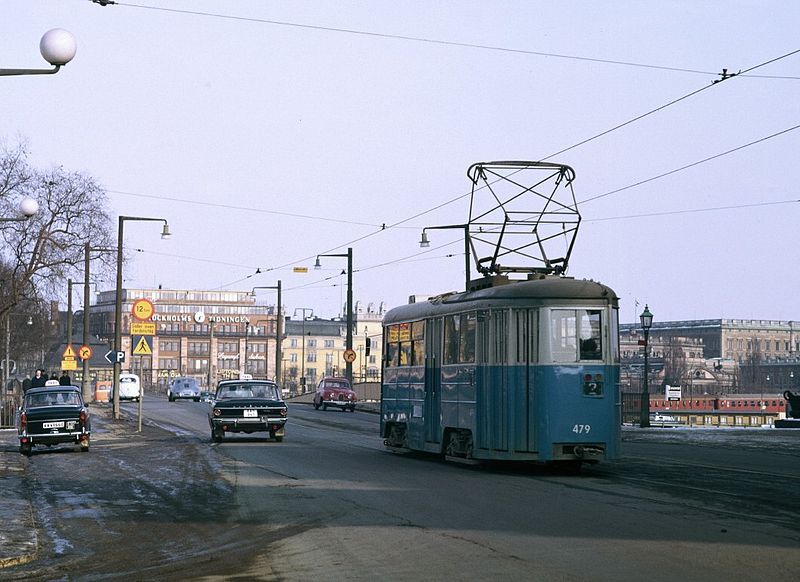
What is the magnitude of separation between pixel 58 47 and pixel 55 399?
16.8m

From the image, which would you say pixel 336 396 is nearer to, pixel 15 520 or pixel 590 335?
pixel 590 335

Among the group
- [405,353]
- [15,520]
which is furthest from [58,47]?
[405,353]

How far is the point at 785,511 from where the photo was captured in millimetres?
Answer: 15070

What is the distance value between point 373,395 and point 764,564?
69.8 metres

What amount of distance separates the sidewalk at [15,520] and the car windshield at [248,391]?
25.5 feet

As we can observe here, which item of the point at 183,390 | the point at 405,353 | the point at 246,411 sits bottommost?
the point at 246,411

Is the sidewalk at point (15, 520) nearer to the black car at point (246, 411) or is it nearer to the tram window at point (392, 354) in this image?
the black car at point (246, 411)

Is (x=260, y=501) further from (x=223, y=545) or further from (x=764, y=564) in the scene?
(x=764, y=564)

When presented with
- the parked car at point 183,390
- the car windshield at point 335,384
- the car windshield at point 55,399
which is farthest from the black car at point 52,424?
the parked car at point 183,390

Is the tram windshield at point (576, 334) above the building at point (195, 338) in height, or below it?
below

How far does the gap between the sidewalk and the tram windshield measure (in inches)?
356

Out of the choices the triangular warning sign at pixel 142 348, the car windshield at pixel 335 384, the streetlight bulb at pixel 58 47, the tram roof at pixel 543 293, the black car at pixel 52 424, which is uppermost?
the streetlight bulb at pixel 58 47

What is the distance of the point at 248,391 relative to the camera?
33688 millimetres

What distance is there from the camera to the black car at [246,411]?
32.8m
